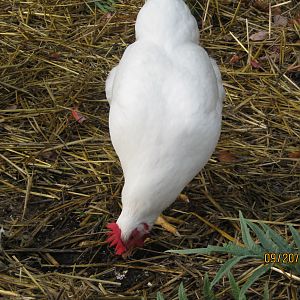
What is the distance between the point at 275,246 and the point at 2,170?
1758 millimetres

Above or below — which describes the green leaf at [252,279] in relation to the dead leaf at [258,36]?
above

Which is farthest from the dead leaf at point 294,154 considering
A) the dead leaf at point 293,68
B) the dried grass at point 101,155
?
the dead leaf at point 293,68

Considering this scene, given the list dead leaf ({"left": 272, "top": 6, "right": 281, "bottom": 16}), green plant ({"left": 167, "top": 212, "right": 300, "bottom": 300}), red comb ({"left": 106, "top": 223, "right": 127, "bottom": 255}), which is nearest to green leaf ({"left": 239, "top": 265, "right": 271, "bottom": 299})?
green plant ({"left": 167, "top": 212, "right": 300, "bottom": 300})

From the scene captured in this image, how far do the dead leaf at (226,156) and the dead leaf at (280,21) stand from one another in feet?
4.06

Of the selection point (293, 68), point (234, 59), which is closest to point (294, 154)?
point (293, 68)

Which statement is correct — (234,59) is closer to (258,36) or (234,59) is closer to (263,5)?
(258,36)

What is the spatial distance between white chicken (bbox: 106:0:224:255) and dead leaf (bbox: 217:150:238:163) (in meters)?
0.59

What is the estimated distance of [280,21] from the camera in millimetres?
4258

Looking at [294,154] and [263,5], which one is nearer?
[294,154]

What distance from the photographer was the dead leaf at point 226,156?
11.1ft

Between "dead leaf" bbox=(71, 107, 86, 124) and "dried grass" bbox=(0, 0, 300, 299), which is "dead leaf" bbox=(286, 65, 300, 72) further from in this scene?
"dead leaf" bbox=(71, 107, 86, 124)

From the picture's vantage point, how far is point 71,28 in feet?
14.0

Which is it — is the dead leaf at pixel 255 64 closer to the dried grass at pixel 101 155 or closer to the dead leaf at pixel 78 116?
the dried grass at pixel 101 155

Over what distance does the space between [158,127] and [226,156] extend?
92cm
